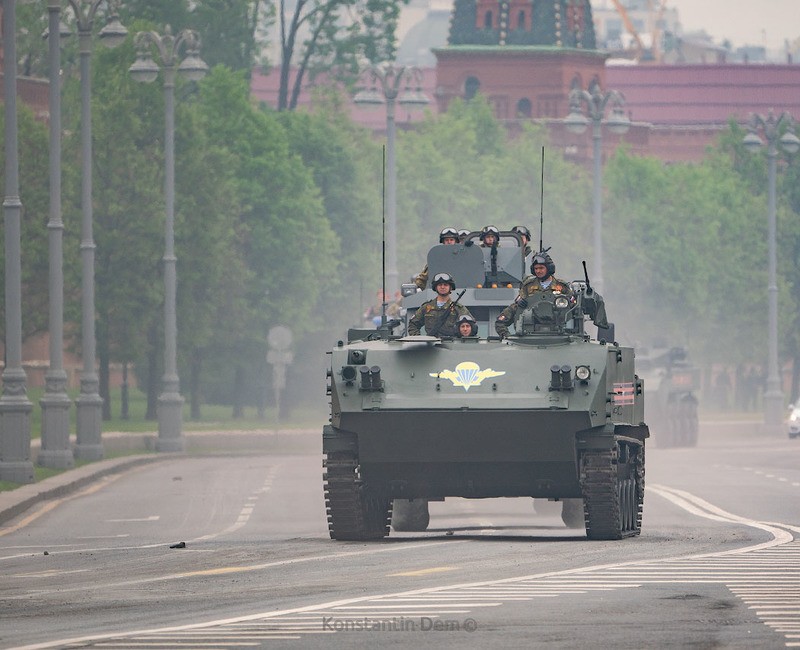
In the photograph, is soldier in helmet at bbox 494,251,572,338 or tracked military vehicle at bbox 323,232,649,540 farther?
soldier in helmet at bbox 494,251,572,338

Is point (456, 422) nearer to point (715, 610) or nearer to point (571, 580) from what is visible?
point (571, 580)

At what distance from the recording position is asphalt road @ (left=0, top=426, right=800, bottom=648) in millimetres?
15211

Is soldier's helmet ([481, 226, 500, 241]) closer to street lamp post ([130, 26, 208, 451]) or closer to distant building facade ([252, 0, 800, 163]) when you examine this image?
street lamp post ([130, 26, 208, 451])

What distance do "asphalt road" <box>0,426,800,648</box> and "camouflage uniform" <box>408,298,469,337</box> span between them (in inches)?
Result: 74.6

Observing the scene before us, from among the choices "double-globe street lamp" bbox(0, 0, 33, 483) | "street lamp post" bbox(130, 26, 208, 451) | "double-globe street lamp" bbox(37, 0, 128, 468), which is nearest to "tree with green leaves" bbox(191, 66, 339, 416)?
"street lamp post" bbox(130, 26, 208, 451)

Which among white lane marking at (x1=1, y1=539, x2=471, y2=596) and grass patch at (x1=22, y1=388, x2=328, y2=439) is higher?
white lane marking at (x1=1, y1=539, x2=471, y2=596)

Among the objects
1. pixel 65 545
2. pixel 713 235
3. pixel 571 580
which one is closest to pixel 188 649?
pixel 571 580

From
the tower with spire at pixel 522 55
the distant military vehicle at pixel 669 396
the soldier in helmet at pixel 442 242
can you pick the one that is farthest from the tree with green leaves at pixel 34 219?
the tower with spire at pixel 522 55

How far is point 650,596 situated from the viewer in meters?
17.5

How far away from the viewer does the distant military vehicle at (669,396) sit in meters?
63.8

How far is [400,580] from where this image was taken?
1886cm

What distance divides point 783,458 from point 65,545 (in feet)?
97.3

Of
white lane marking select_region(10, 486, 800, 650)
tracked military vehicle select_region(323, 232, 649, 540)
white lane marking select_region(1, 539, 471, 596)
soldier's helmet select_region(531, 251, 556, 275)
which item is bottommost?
white lane marking select_region(1, 539, 471, 596)

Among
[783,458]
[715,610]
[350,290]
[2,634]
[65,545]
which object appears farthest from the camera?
[350,290]
